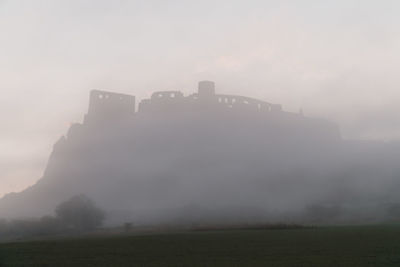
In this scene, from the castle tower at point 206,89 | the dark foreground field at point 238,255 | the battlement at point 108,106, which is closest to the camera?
the dark foreground field at point 238,255

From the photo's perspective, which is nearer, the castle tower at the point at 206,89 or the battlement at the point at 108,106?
the castle tower at the point at 206,89

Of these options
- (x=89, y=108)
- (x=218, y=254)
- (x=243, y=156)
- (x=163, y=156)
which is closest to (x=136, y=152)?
(x=163, y=156)

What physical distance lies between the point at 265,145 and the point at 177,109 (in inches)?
1447

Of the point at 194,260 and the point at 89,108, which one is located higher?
the point at 89,108

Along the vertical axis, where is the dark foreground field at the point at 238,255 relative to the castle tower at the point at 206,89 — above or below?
below

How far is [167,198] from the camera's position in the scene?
13050 centimetres

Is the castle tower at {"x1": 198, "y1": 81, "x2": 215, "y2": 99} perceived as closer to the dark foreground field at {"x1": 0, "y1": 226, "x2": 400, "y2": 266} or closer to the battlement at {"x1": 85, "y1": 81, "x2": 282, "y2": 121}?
the battlement at {"x1": 85, "y1": 81, "x2": 282, "y2": 121}

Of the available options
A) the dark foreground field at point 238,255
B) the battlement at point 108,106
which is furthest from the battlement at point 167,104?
the dark foreground field at point 238,255

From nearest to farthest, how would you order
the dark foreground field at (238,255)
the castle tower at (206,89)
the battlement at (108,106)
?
1. the dark foreground field at (238,255)
2. the castle tower at (206,89)
3. the battlement at (108,106)

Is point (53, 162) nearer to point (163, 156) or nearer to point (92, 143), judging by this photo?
point (92, 143)

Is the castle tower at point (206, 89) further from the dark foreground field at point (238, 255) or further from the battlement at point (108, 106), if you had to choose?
the dark foreground field at point (238, 255)

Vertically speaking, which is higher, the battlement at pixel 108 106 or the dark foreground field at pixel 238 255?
the battlement at pixel 108 106

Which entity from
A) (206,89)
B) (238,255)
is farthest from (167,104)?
(238,255)

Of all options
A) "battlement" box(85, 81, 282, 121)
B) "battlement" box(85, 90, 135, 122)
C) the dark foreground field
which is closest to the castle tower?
"battlement" box(85, 81, 282, 121)
